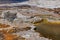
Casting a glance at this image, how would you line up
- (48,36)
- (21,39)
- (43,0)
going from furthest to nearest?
1. (43,0)
2. (48,36)
3. (21,39)

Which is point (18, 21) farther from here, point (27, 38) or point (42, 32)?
point (27, 38)

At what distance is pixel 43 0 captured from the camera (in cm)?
1422

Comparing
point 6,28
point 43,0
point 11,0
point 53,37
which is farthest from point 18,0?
point 53,37

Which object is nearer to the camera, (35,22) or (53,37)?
(53,37)

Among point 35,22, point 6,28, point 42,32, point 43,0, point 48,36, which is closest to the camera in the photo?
point 48,36

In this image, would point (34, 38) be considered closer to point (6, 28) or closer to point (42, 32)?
point (42, 32)

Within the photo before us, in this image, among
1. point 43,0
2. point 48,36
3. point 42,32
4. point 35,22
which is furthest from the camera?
point 43,0

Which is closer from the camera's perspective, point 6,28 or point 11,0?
point 6,28

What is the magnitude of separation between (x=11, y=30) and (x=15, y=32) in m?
0.20

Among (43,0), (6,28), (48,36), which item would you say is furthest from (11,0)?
(48,36)

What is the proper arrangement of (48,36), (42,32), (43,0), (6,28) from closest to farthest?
(48,36) → (42,32) → (6,28) → (43,0)

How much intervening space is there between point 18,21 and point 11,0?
28.8 feet

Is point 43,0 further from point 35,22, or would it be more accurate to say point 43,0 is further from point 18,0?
point 35,22

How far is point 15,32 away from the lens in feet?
14.7
